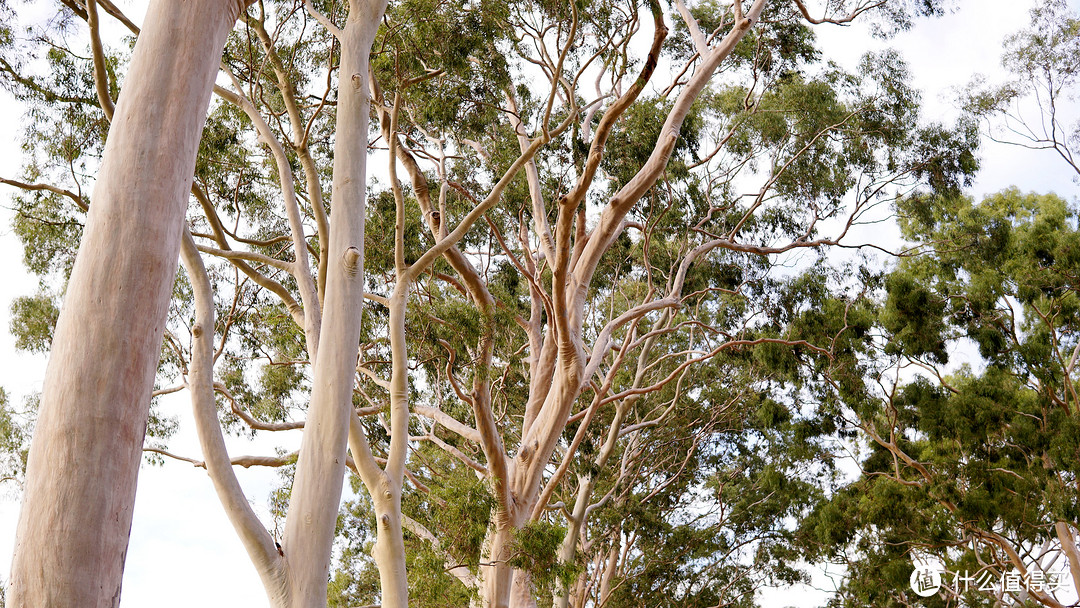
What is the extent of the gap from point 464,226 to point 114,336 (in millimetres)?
3557

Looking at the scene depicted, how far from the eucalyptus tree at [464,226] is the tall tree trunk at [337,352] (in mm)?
13

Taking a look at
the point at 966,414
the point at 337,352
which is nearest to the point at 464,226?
the point at 337,352

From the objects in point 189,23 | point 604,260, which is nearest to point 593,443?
point 604,260

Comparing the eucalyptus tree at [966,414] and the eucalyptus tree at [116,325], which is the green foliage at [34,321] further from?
the eucalyptus tree at [966,414]

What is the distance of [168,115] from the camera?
2504mm

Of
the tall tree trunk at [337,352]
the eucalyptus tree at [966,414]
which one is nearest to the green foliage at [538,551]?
the tall tree trunk at [337,352]

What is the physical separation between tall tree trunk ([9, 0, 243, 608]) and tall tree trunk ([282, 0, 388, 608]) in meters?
1.88

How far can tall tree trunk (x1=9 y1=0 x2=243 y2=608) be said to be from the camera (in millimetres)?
2045

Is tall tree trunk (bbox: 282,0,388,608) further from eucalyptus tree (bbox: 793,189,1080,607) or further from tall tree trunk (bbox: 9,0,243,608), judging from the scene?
eucalyptus tree (bbox: 793,189,1080,607)

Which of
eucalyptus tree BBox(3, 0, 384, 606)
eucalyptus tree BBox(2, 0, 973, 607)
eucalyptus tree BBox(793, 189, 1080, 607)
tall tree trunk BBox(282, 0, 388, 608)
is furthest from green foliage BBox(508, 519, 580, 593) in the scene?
eucalyptus tree BBox(3, 0, 384, 606)

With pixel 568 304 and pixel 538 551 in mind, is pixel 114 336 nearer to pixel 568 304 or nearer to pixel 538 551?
pixel 538 551

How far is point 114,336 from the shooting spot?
87.0 inches

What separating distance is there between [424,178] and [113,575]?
6.78 m

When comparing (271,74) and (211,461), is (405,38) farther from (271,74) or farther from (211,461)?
(211,461)
